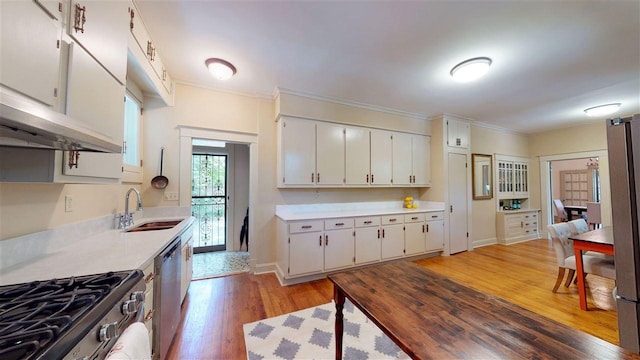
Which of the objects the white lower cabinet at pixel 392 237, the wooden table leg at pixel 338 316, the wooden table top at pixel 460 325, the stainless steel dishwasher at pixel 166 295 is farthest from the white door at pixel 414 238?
the stainless steel dishwasher at pixel 166 295

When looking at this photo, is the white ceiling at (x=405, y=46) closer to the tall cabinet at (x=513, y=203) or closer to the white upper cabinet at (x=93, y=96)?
the white upper cabinet at (x=93, y=96)

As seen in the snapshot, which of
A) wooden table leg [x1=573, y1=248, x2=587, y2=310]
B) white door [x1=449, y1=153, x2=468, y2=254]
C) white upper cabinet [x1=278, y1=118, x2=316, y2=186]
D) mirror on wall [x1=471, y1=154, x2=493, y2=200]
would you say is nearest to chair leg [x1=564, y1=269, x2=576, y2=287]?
wooden table leg [x1=573, y1=248, x2=587, y2=310]

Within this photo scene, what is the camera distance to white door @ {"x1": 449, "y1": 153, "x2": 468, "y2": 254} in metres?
4.25

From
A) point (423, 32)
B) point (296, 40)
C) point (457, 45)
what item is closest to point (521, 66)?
point (457, 45)

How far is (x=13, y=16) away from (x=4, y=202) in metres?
0.92

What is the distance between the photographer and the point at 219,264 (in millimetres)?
3666

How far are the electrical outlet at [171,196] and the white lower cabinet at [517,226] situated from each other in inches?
249

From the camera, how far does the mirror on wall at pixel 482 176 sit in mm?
4801

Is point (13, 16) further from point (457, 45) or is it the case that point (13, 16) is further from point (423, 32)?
point (457, 45)

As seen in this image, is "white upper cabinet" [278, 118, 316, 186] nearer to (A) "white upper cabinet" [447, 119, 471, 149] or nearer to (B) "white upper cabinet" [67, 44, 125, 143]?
(B) "white upper cabinet" [67, 44, 125, 143]

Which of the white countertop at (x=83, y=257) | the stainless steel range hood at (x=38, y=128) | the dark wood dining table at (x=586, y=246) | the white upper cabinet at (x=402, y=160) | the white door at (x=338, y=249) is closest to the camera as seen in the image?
the stainless steel range hood at (x=38, y=128)

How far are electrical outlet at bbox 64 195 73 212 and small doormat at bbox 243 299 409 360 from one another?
1.65 m

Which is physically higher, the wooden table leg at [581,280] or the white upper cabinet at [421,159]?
the white upper cabinet at [421,159]

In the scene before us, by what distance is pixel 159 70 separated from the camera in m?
2.41
